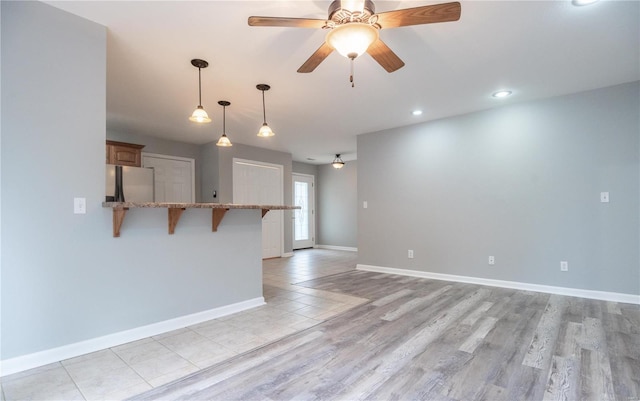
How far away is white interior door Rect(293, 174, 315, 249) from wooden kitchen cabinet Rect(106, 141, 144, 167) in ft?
13.6

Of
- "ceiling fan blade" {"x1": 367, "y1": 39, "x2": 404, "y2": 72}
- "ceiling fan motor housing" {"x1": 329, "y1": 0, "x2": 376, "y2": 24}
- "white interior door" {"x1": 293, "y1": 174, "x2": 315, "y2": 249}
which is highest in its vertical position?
"ceiling fan motor housing" {"x1": 329, "y1": 0, "x2": 376, "y2": 24}

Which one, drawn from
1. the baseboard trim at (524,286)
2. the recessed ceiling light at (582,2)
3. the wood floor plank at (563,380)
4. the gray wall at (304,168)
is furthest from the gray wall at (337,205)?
the recessed ceiling light at (582,2)

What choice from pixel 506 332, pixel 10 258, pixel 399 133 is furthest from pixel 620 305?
pixel 10 258

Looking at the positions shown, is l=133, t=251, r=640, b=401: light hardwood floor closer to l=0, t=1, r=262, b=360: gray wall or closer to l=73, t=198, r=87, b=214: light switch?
l=0, t=1, r=262, b=360: gray wall

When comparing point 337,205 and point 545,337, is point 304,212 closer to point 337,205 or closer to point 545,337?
point 337,205

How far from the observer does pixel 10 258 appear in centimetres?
197

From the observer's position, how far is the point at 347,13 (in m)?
1.81

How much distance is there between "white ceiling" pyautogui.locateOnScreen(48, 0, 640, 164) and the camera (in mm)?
2229

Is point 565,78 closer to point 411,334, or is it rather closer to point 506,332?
point 506,332

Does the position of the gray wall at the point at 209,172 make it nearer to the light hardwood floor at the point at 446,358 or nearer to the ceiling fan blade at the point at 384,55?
the light hardwood floor at the point at 446,358

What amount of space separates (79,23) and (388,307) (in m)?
3.70

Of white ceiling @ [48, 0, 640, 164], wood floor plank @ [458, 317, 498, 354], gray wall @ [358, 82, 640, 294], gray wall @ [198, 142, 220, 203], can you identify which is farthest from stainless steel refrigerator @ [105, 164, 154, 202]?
wood floor plank @ [458, 317, 498, 354]

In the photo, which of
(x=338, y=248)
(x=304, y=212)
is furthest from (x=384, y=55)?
(x=338, y=248)

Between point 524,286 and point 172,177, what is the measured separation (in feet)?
20.5
